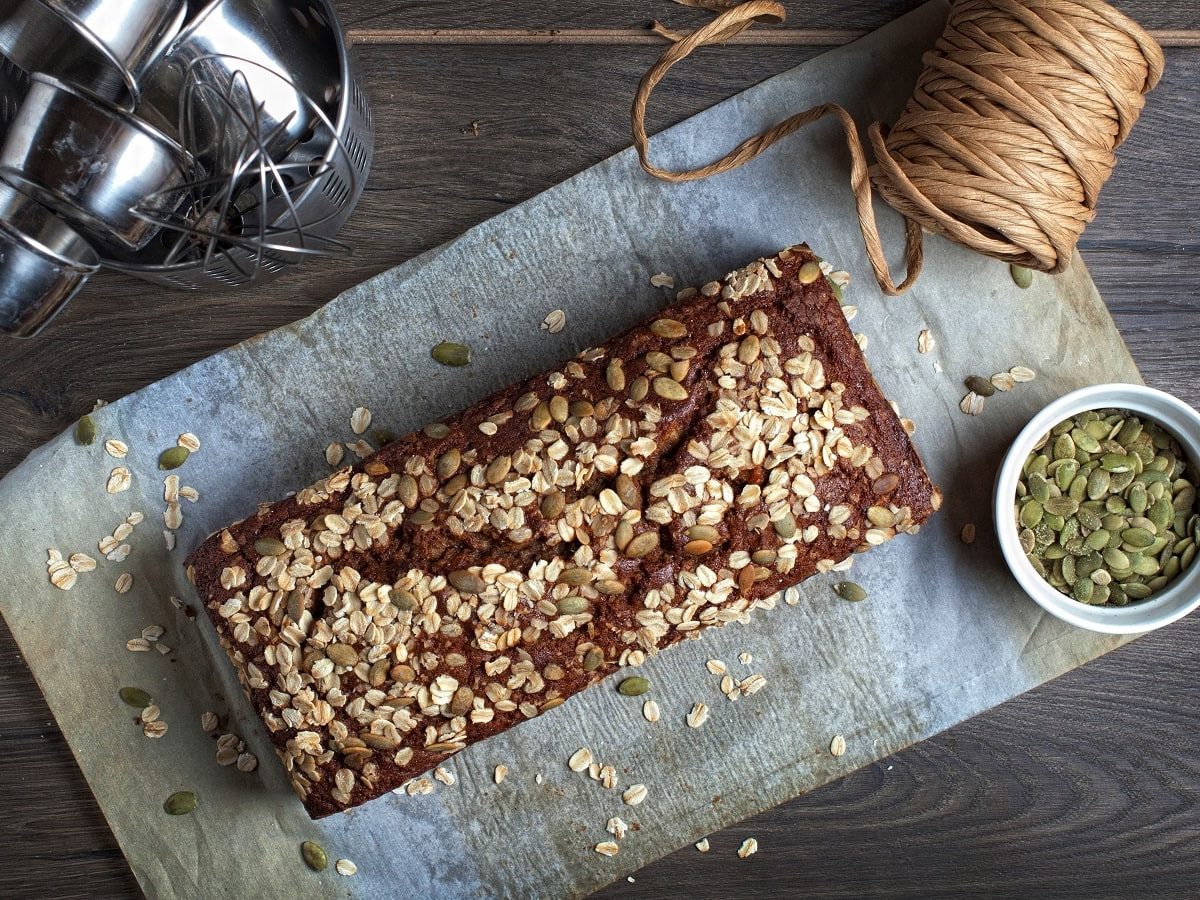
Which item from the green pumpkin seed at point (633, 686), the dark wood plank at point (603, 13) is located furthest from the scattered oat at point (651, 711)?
the dark wood plank at point (603, 13)

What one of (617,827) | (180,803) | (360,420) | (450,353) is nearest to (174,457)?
(360,420)

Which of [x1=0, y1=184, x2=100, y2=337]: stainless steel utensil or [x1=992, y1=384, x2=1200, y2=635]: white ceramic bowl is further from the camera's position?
[x1=992, y1=384, x2=1200, y2=635]: white ceramic bowl

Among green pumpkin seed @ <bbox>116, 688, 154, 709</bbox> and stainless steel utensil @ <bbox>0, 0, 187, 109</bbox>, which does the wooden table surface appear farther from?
stainless steel utensil @ <bbox>0, 0, 187, 109</bbox>

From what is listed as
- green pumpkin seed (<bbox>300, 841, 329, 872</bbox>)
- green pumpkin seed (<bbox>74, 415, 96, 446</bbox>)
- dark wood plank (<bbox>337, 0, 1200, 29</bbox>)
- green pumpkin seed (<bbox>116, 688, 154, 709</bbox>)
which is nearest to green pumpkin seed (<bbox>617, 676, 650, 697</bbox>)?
green pumpkin seed (<bbox>300, 841, 329, 872</bbox>)

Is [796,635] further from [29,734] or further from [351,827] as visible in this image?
[29,734]

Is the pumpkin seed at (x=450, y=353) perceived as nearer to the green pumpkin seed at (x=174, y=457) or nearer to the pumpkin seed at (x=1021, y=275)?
the green pumpkin seed at (x=174, y=457)

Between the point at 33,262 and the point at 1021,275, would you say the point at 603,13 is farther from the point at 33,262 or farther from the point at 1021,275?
the point at 33,262

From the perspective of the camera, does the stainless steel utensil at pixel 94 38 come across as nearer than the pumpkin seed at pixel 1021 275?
Yes
